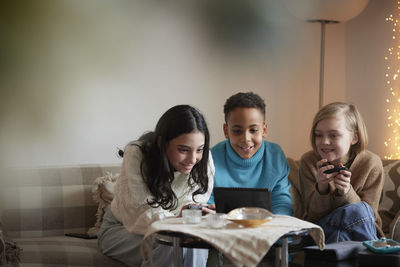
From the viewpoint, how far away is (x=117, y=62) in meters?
3.23

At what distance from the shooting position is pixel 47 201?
112 inches

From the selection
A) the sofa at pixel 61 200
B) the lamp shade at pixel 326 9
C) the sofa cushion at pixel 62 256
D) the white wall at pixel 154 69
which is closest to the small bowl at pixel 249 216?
the sofa cushion at pixel 62 256

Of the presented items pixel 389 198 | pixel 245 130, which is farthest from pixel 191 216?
pixel 389 198

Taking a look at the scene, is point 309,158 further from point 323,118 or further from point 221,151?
point 221,151

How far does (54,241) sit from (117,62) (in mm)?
1073

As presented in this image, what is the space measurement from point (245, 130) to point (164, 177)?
448mm

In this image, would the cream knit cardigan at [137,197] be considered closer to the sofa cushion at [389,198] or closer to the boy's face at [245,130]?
the boy's face at [245,130]

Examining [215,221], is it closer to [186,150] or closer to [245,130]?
[186,150]

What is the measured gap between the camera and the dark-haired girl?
2.17 m

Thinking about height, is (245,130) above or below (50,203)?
above

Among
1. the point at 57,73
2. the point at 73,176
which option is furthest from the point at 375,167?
the point at 57,73

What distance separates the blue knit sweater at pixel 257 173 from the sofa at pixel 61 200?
0.28 metres

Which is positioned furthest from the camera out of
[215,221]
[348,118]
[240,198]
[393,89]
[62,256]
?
[393,89]

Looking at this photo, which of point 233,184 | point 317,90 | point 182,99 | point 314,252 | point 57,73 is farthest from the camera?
point 317,90
